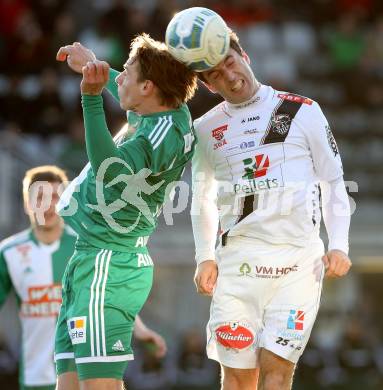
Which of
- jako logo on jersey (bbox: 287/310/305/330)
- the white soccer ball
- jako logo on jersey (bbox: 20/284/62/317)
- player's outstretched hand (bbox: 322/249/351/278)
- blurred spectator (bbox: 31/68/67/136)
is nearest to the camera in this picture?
the white soccer ball

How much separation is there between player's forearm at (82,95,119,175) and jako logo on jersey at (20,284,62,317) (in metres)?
2.31

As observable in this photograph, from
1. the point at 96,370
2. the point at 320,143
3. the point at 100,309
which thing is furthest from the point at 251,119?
the point at 96,370

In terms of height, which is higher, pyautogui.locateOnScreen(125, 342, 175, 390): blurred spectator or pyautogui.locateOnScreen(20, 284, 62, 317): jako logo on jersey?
pyautogui.locateOnScreen(20, 284, 62, 317): jako logo on jersey

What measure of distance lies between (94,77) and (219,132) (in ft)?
3.25

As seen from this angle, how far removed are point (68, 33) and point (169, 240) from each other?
11.2ft

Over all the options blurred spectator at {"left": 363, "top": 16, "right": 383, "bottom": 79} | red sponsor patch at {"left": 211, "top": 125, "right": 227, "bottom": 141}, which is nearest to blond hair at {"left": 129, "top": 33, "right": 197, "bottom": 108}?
red sponsor patch at {"left": 211, "top": 125, "right": 227, "bottom": 141}

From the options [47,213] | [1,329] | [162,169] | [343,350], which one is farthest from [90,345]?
[343,350]

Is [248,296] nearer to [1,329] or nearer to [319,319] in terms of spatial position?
[1,329]

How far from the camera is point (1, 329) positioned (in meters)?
12.1

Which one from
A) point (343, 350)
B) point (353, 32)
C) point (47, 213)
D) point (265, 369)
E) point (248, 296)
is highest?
point (353, 32)

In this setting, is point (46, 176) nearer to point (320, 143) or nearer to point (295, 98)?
point (295, 98)

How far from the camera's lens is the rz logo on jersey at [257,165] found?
17.7ft

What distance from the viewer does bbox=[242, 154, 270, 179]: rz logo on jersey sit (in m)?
5.39

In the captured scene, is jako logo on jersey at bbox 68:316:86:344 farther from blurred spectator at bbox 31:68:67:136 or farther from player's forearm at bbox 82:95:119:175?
blurred spectator at bbox 31:68:67:136
